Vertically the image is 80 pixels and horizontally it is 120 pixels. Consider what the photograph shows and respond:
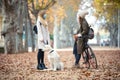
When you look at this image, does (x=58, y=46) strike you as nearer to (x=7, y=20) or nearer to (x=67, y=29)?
(x=67, y=29)

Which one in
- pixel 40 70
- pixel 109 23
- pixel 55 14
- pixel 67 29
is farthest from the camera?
pixel 67 29

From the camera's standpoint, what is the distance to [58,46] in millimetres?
70812

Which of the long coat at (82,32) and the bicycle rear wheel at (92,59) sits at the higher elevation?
the long coat at (82,32)

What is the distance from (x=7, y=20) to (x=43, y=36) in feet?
57.5

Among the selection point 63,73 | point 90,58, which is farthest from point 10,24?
point 63,73

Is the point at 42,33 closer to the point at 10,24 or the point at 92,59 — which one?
the point at 92,59

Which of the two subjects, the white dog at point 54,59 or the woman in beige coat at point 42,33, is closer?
the white dog at point 54,59

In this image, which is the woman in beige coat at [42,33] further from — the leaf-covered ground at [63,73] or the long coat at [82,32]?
the long coat at [82,32]

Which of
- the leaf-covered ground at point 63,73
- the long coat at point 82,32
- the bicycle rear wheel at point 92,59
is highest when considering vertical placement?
the long coat at point 82,32

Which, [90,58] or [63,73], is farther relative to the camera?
[90,58]

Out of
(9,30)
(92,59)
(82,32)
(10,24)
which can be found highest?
(10,24)

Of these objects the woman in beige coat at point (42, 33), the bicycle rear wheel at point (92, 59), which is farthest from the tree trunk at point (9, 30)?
the bicycle rear wheel at point (92, 59)

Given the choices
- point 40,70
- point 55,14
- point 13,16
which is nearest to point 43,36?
point 40,70

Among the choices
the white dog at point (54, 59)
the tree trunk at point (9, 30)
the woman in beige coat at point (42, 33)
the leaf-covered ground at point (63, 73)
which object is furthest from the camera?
the tree trunk at point (9, 30)
